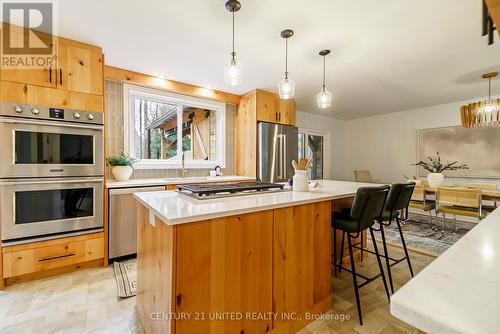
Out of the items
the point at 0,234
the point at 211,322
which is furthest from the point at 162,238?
the point at 0,234

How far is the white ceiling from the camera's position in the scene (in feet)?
5.87

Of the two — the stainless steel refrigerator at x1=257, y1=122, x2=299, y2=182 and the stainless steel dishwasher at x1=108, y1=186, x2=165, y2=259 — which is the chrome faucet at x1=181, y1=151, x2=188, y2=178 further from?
the stainless steel refrigerator at x1=257, y1=122, x2=299, y2=182

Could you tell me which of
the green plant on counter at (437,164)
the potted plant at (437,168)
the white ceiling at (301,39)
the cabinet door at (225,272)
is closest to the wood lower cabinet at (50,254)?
the cabinet door at (225,272)

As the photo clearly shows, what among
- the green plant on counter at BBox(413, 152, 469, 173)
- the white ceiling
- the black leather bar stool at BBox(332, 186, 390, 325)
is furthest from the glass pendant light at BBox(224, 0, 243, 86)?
the green plant on counter at BBox(413, 152, 469, 173)

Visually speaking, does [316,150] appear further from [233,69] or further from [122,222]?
[122,222]

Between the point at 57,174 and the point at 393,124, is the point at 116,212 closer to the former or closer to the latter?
the point at 57,174

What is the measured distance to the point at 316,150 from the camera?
581 cm

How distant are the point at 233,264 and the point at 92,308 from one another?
4.59ft

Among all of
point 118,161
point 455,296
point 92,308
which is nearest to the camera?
point 455,296

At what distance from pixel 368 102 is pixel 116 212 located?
4.81 m

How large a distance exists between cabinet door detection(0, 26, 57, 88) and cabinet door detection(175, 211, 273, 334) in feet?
7.57

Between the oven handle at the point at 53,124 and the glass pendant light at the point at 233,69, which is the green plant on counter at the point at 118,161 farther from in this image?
the glass pendant light at the point at 233,69

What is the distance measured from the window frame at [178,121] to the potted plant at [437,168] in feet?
11.8

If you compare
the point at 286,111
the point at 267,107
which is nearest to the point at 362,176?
the point at 286,111
